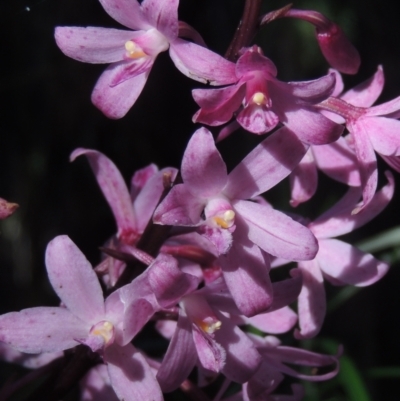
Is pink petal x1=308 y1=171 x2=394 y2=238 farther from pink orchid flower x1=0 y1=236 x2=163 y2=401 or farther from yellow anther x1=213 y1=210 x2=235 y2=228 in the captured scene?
pink orchid flower x1=0 y1=236 x2=163 y2=401

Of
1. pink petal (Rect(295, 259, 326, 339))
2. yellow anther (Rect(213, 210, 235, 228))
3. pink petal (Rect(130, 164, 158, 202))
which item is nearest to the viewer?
yellow anther (Rect(213, 210, 235, 228))

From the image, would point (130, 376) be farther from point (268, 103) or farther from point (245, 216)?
point (268, 103)

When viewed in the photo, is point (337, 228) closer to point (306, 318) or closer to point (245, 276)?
point (306, 318)

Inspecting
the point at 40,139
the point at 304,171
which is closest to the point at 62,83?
the point at 40,139

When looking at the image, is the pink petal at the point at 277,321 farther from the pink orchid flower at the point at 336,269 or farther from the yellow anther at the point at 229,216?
the yellow anther at the point at 229,216

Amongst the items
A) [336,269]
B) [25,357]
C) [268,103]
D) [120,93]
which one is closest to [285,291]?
[336,269]

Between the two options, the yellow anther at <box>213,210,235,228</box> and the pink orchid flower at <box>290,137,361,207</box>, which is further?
the pink orchid flower at <box>290,137,361,207</box>

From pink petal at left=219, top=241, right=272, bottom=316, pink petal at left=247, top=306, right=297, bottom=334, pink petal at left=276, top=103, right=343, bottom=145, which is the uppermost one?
pink petal at left=276, top=103, right=343, bottom=145

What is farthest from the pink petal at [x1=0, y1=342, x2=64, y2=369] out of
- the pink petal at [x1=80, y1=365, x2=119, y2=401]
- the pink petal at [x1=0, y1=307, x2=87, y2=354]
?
the pink petal at [x1=0, y1=307, x2=87, y2=354]
